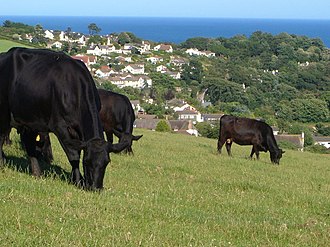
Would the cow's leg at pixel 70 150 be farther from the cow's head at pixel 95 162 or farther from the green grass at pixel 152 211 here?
the cow's head at pixel 95 162

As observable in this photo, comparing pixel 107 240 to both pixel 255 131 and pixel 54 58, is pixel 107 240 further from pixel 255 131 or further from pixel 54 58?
pixel 255 131

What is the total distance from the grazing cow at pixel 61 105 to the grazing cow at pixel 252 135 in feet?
40.8

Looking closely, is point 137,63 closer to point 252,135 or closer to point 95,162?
point 252,135

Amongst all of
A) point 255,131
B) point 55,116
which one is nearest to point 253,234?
Answer: point 55,116

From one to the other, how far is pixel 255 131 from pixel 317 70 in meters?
136

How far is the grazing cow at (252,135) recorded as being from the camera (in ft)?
69.5

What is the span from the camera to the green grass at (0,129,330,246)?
19.9 feet

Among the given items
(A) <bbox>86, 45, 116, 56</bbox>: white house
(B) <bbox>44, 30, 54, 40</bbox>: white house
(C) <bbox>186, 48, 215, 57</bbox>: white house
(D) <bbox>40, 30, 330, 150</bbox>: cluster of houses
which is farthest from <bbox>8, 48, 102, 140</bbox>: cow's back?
(C) <bbox>186, 48, 215, 57</bbox>: white house

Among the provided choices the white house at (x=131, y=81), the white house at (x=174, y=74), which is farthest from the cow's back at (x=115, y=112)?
the white house at (x=174, y=74)

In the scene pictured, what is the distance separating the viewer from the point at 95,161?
28.5 feet

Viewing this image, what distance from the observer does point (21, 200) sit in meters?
7.20

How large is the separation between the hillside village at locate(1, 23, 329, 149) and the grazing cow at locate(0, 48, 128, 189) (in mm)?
46729

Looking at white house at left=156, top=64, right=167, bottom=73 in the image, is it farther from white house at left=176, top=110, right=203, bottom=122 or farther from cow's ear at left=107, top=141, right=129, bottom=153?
cow's ear at left=107, top=141, right=129, bottom=153

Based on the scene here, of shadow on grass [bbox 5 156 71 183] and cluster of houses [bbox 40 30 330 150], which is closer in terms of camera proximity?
shadow on grass [bbox 5 156 71 183]
